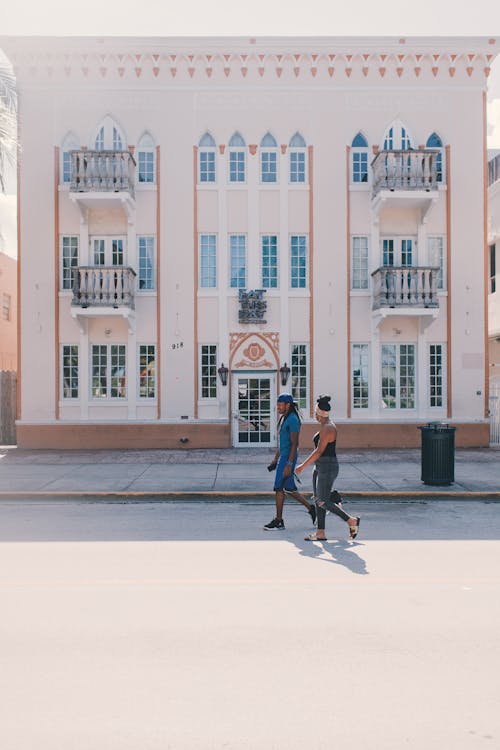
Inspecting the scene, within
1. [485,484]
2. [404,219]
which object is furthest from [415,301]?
[485,484]

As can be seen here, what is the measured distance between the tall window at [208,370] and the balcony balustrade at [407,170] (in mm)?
6792

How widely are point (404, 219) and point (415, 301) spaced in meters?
2.82

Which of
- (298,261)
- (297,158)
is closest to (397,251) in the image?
(298,261)

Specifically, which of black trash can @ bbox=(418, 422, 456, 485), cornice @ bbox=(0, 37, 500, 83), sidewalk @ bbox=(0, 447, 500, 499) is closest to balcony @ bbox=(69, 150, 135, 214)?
cornice @ bbox=(0, 37, 500, 83)

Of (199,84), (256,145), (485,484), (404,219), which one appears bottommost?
(485,484)

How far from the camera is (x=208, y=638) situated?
494 cm

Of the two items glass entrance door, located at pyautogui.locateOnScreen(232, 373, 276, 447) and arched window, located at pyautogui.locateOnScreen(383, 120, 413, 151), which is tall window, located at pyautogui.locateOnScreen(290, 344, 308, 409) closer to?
glass entrance door, located at pyautogui.locateOnScreen(232, 373, 276, 447)

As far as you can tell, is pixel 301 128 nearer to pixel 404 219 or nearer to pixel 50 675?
pixel 404 219

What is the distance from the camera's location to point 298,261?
65.1 ft

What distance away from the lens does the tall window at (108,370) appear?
1975 centimetres

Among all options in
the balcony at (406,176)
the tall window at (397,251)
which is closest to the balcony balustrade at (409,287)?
the tall window at (397,251)

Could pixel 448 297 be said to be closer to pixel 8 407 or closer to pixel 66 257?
pixel 66 257

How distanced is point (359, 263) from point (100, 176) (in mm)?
8057

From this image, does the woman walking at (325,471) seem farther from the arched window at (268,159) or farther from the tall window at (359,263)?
the arched window at (268,159)
